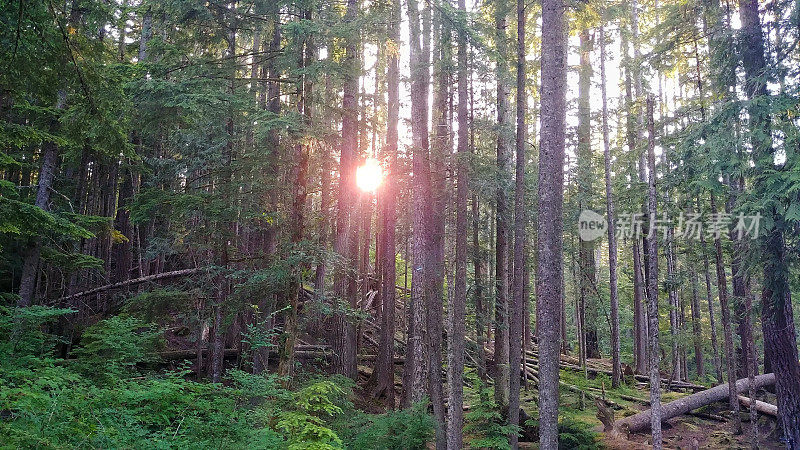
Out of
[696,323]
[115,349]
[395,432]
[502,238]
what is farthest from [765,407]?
[115,349]

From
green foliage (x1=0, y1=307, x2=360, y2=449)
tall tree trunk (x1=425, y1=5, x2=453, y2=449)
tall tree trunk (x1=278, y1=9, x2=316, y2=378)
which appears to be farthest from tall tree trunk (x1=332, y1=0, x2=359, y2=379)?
green foliage (x1=0, y1=307, x2=360, y2=449)

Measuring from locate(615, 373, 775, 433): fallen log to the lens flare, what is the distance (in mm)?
10550

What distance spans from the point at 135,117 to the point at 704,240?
1699cm

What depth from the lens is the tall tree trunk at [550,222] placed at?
903 centimetres

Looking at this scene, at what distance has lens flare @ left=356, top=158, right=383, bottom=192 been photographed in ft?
39.9

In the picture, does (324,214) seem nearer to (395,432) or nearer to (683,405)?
(395,432)

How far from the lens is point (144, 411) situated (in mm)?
6566

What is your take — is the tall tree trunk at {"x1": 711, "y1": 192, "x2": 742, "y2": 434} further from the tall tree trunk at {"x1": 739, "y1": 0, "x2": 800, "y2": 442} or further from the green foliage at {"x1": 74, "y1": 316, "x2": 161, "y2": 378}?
the green foliage at {"x1": 74, "y1": 316, "x2": 161, "y2": 378}

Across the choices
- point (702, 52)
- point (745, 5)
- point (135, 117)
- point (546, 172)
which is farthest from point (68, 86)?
point (702, 52)

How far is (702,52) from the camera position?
576 inches

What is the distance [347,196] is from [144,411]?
22.5ft

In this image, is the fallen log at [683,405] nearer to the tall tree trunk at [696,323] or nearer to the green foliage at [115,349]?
the tall tree trunk at [696,323]

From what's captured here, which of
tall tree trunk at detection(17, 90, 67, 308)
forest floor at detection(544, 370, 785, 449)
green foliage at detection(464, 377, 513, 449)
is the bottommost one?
forest floor at detection(544, 370, 785, 449)

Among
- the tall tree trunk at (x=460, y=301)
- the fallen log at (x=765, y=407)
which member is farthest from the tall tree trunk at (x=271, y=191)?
the fallen log at (x=765, y=407)
